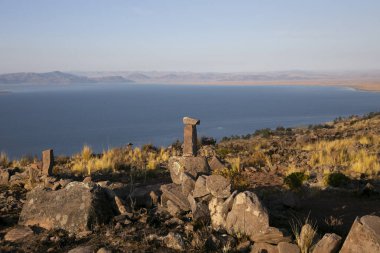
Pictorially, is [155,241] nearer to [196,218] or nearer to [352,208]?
[196,218]

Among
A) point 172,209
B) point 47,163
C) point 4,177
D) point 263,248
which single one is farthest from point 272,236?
point 4,177

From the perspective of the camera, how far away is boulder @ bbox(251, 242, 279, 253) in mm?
6617

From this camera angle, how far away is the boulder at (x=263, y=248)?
21.7 ft

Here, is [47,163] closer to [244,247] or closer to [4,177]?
[4,177]

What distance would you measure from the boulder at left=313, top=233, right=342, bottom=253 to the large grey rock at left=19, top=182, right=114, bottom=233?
413 centimetres

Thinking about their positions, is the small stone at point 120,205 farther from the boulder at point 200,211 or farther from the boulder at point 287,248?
the boulder at point 287,248

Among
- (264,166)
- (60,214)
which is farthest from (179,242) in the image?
(264,166)

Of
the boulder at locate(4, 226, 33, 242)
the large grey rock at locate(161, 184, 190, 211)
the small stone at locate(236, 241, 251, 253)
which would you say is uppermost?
the large grey rock at locate(161, 184, 190, 211)

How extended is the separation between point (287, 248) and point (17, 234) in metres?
5.05

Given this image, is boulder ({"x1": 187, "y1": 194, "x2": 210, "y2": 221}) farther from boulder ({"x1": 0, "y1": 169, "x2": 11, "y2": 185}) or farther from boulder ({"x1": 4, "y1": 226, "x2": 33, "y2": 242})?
boulder ({"x1": 0, "y1": 169, "x2": 11, "y2": 185})

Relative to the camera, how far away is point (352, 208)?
10.1 metres

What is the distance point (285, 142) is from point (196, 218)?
53.6ft

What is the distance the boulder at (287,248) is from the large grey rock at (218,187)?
6.02ft

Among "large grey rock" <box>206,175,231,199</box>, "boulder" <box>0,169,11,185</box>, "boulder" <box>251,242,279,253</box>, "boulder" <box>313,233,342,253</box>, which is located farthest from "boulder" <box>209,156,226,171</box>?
"boulder" <box>313,233,342,253</box>
